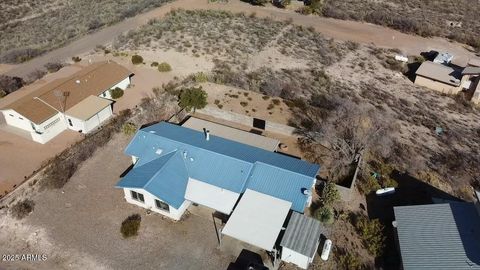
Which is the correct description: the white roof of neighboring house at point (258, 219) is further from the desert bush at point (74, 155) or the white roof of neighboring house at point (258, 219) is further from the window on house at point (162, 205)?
the desert bush at point (74, 155)

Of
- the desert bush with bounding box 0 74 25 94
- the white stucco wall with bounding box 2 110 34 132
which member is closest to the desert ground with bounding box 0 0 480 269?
the white stucco wall with bounding box 2 110 34 132

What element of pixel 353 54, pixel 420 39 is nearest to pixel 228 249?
pixel 353 54

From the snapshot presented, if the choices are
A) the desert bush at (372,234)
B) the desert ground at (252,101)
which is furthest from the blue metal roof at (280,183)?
the desert bush at (372,234)

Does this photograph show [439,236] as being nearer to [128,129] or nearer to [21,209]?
[128,129]

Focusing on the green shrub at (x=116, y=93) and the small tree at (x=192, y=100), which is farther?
the green shrub at (x=116, y=93)

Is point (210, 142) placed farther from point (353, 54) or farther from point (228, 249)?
point (353, 54)

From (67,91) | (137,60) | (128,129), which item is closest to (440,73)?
(128,129)

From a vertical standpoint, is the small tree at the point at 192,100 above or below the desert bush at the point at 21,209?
above
